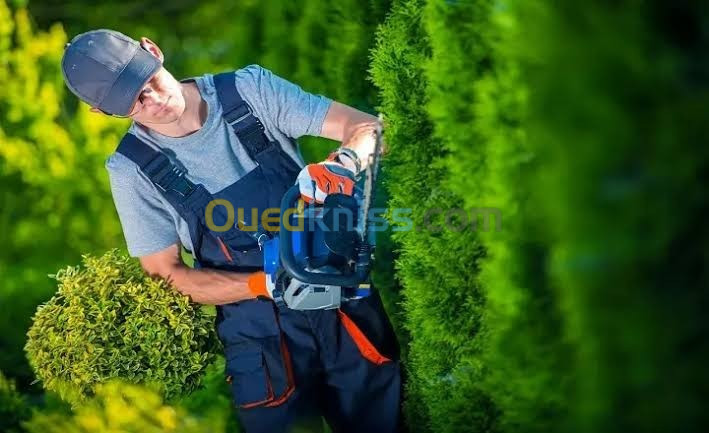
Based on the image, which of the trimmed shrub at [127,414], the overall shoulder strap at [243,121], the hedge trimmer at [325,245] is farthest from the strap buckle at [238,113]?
the trimmed shrub at [127,414]

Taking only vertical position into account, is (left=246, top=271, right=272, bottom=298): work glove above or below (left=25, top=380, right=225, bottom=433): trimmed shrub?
above

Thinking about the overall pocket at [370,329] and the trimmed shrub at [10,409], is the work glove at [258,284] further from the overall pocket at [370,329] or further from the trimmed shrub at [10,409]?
the trimmed shrub at [10,409]

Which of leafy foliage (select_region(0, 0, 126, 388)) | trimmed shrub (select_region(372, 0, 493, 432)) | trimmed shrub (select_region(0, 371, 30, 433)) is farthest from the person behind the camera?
leafy foliage (select_region(0, 0, 126, 388))

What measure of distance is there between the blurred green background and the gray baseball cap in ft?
2.57

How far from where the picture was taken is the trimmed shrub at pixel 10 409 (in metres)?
3.40

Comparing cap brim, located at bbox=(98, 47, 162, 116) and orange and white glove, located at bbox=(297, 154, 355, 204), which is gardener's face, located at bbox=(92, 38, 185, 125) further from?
orange and white glove, located at bbox=(297, 154, 355, 204)

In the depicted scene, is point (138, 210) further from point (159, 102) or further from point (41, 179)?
point (41, 179)

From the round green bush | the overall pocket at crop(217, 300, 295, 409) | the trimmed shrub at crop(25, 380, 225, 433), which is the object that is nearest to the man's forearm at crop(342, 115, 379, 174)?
the overall pocket at crop(217, 300, 295, 409)

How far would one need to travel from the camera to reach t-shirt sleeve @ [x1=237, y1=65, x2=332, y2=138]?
2.46m

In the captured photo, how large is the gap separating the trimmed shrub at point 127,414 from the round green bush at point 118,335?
47 mm

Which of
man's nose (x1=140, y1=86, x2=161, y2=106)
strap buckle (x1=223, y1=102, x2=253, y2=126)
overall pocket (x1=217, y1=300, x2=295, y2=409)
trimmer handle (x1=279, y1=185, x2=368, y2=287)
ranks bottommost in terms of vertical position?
overall pocket (x1=217, y1=300, x2=295, y2=409)

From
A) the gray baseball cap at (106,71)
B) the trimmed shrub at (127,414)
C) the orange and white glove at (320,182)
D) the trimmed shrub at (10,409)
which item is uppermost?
the gray baseball cap at (106,71)

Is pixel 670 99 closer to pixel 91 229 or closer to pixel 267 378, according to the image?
pixel 267 378

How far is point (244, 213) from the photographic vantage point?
95.9 inches
